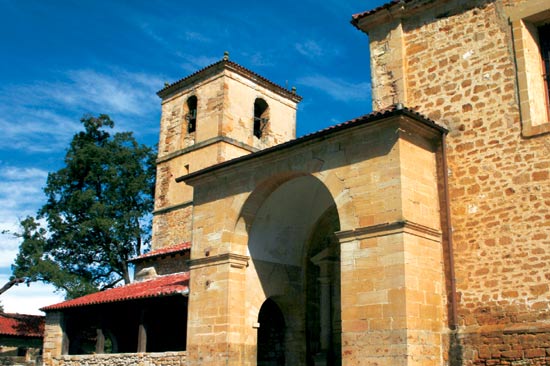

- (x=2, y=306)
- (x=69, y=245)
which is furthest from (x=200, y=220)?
(x=2, y=306)

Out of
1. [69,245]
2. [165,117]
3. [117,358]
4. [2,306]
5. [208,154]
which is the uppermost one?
[165,117]

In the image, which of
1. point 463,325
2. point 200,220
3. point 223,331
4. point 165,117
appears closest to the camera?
point 463,325

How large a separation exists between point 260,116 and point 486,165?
16353 millimetres

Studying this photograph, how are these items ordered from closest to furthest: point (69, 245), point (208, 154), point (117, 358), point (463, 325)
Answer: point (463, 325) → point (117, 358) → point (208, 154) → point (69, 245)

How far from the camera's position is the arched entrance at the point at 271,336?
13.0 metres

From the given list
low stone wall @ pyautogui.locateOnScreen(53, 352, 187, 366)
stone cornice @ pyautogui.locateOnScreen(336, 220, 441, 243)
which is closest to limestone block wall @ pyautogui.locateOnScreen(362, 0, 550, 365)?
stone cornice @ pyautogui.locateOnScreen(336, 220, 441, 243)

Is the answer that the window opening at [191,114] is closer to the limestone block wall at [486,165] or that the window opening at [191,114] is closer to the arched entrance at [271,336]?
the arched entrance at [271,336]

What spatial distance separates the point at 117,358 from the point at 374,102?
29.1ft

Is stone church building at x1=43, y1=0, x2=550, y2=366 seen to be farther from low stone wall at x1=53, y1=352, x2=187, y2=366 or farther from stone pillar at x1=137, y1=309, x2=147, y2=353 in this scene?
stone pillar at x1=137, y1=309, x2=147, y2=353

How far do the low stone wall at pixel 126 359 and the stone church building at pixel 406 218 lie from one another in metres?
0.13

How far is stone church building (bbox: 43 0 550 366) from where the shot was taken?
9016 millimetres

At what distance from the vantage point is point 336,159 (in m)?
10.3

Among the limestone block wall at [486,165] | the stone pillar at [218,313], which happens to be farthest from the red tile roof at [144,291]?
the limestone block wall at [486,165]

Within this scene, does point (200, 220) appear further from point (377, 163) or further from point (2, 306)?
point (2, 306)
